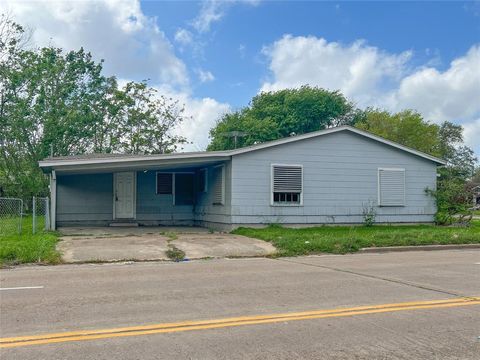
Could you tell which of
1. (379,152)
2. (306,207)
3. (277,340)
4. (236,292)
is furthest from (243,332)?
(379,152)

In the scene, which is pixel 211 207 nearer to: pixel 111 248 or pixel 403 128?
pixel 111 248

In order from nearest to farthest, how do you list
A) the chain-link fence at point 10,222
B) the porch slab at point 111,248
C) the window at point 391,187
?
the porch slab at point 111,248
the chain-link fence at point 10,222
the window at point 391,187

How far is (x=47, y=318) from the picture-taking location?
6.16 meters

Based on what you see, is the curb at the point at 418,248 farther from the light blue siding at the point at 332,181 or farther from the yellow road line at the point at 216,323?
the yellow road line at the point at 216,323

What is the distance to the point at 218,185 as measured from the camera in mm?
19406

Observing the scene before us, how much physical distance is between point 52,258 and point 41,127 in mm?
23063

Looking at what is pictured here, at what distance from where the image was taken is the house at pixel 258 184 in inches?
716

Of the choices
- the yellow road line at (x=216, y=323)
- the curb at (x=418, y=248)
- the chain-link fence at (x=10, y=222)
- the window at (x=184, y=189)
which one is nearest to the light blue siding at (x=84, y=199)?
the chain-link fence at (x=10, y=222)

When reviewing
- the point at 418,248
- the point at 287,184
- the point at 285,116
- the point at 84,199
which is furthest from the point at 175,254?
the point at 285,116

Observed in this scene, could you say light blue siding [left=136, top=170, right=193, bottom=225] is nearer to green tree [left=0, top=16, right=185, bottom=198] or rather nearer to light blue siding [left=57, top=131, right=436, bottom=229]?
light blue siding [left=57, top=131, right=436, bottom=229]

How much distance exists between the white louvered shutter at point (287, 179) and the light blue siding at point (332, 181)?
0.22 m

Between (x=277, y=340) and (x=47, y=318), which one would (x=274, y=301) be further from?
(x=47, y=318)

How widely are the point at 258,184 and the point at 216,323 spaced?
12642mm

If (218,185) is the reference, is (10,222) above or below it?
below
